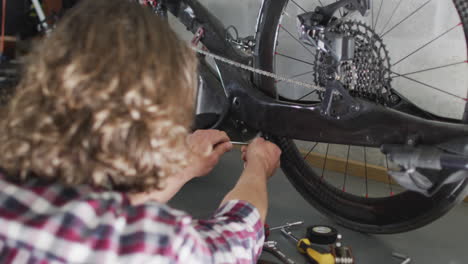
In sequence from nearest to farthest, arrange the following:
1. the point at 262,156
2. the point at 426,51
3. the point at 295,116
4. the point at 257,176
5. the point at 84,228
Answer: the point at 84,228
the point at 257,176
the point at 262,156
the point at 295,116
the point at 426,51

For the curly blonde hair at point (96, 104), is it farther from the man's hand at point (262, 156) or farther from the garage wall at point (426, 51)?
Answer: the garage wall at point (426, 51)

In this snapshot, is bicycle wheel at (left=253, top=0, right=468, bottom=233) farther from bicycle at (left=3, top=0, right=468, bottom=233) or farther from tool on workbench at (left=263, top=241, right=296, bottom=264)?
tool on workbench at (left=263, top=241, right=296, bottom=264)

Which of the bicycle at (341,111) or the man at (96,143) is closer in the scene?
the man at (96,143)

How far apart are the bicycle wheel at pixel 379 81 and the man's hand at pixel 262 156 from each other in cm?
19

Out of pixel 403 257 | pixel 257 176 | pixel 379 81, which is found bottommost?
pixel 403 257

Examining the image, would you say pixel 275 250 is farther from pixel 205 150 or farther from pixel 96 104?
→ pixel 96 104

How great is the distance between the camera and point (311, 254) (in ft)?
3.60

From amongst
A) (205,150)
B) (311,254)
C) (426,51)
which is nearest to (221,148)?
(205,150)

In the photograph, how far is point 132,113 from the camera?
509mm

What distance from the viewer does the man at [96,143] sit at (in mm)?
473

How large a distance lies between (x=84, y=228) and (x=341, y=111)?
2.30 ft

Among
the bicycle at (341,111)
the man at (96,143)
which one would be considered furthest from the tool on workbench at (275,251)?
the man at (96,143)

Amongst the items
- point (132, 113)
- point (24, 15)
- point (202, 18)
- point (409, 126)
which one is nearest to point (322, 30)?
point (409, 126)

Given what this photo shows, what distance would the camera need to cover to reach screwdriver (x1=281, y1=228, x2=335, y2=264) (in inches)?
41.6
